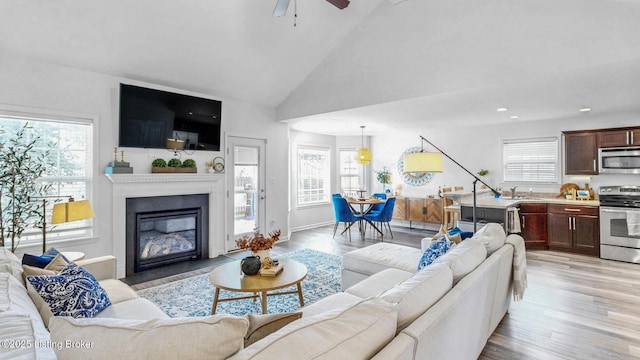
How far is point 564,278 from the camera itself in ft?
12.6

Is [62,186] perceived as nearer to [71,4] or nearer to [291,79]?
[71,4]

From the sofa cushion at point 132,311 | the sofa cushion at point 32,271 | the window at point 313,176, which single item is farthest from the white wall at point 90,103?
the window at point 313,176

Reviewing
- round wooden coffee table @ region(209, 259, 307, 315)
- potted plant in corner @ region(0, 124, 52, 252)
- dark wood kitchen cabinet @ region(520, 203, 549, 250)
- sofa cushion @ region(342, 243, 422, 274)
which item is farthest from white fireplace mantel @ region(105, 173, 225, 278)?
dark wood kitchen cabinet @ region(520, 203, 549, 250)

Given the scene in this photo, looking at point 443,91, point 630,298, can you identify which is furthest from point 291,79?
point 630,298

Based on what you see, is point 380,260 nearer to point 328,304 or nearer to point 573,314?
point 328,304

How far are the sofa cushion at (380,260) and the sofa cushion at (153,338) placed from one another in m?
2.17

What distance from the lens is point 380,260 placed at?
9.73ft

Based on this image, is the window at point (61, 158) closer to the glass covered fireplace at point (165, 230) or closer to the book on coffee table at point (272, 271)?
the glass covered fireplace at point (165, 230)

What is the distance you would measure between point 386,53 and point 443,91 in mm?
1053

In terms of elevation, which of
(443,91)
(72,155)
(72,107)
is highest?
(443,91)

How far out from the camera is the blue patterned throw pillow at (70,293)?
1703mm

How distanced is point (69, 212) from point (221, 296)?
5.39 feet

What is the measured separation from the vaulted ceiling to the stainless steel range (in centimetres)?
133

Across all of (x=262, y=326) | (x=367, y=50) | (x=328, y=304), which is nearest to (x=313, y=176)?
(x=367, y=50)
